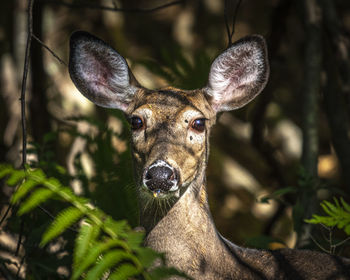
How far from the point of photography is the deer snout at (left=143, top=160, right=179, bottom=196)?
10.1 feet

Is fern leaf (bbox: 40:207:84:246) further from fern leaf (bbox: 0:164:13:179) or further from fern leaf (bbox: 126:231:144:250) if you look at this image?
fern leaf (bbox: 0:164:13:179)

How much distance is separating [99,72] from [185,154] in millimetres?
1238

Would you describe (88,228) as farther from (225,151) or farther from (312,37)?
(225,151)

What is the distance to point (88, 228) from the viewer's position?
2305 mm

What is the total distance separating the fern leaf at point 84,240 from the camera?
2186 mm

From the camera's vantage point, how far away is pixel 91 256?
7.22 ft

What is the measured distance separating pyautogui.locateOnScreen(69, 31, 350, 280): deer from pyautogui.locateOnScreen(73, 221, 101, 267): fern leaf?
807 mm

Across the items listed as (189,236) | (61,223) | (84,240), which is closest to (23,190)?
(61,223)

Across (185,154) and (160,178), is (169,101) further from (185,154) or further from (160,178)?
(160,178)

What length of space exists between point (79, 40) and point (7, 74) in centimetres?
466

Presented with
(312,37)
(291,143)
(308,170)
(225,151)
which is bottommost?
(225,151)

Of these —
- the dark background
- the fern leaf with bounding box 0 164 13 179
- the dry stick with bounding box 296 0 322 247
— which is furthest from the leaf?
the dry stick with bounding box 296 0 322 247

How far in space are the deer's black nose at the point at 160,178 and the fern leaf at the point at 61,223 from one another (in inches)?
30.1

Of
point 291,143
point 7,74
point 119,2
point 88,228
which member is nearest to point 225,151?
point 291,143
